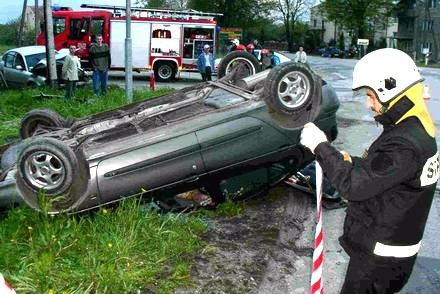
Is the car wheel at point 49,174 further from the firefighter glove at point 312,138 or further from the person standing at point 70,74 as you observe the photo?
the person standing at point 70,74

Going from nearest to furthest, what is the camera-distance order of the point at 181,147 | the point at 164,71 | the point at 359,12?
1. the point at 181,147
2. the point at 164,71
3. the point at 359,12

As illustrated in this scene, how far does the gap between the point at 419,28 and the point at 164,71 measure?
5157 cm

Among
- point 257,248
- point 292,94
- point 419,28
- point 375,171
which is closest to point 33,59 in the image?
point 292,94

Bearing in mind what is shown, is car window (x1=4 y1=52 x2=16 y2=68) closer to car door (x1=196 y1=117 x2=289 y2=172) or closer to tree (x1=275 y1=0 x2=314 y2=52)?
car door (x1=196 y1=117 x2=289 y2=172)

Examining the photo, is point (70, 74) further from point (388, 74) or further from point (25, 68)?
point (388, 74)

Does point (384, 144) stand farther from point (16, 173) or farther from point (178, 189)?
point (16, 173)

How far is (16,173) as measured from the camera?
4.79 meters

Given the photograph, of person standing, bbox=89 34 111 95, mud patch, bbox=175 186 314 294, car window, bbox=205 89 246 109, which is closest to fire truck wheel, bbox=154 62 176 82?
person standing, bbox=89 34 111 95

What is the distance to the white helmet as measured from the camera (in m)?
2.44

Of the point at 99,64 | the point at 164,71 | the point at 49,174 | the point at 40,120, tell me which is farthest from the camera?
the point at 164,71

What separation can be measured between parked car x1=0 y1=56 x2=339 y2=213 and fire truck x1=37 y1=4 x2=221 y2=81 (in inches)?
647

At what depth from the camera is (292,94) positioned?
5328 millimetres

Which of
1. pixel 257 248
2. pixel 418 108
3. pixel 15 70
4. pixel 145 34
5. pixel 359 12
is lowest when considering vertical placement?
pixel 257 248

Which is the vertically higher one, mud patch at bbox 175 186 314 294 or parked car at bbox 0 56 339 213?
parked car at bbox 0 56 339 213
